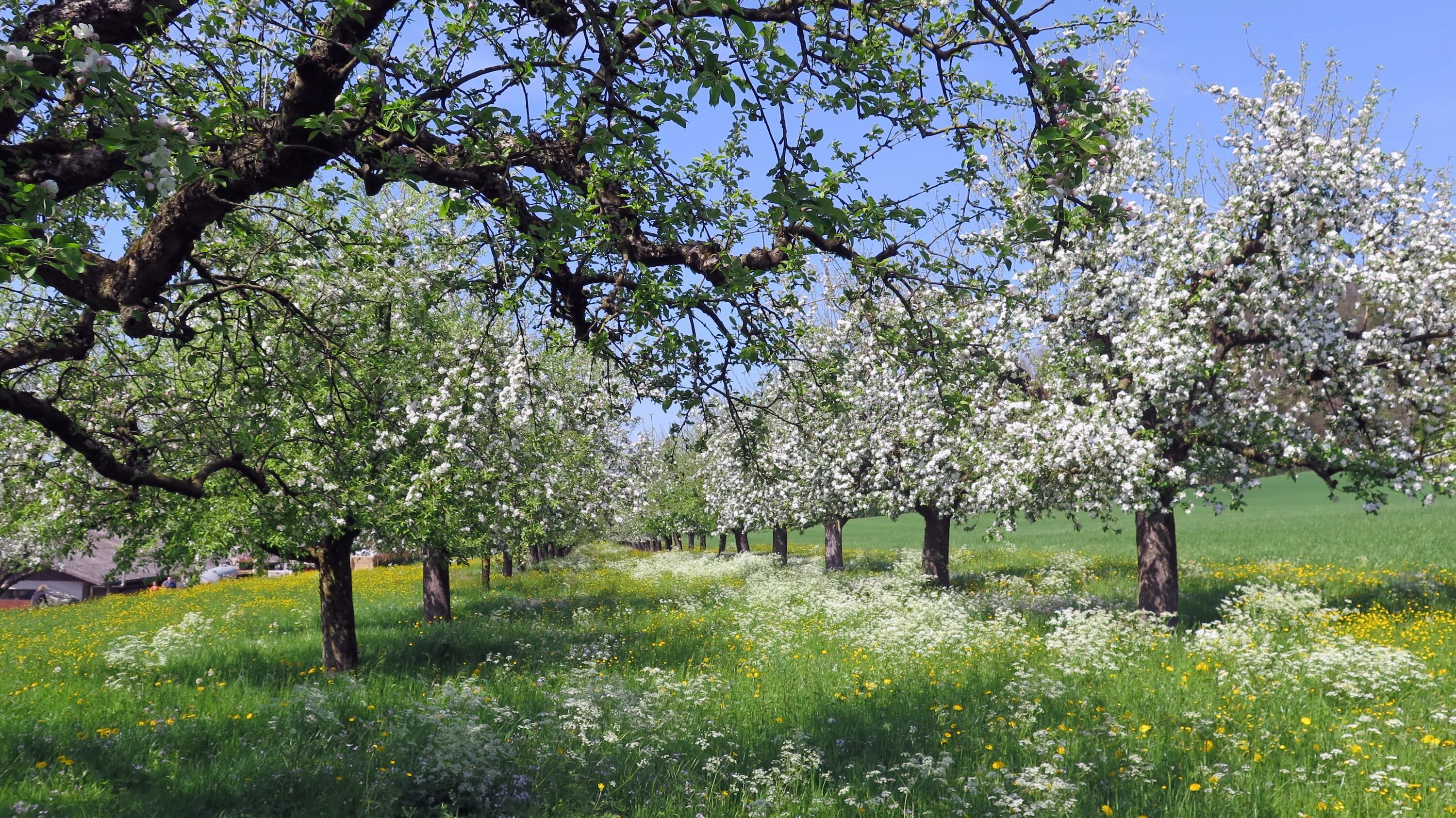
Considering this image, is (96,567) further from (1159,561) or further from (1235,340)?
(1235,340)

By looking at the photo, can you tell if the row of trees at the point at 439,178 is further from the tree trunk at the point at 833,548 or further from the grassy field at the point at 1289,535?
the tree trunk at the point at 833,548

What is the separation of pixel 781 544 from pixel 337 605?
32.6 m

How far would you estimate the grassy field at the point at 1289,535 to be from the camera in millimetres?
28359

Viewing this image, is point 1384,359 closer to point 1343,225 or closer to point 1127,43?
point 1343,225

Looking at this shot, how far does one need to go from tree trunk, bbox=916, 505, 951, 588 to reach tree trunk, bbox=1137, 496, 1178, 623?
795 centimetres

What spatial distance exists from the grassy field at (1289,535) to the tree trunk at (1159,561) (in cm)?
68

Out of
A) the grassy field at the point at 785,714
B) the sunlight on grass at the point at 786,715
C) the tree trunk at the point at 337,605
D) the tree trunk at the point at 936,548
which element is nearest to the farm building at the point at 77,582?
the grassy field at the point at 785,714

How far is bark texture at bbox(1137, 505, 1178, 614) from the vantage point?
15.3 meters

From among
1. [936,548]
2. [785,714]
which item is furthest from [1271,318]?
[936,548]

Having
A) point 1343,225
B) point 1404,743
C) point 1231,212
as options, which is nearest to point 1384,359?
point 1343,225

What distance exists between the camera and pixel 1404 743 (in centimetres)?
754

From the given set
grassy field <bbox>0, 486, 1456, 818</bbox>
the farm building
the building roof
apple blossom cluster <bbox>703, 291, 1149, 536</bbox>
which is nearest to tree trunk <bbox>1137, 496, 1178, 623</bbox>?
grassy field <bbox>0, 486, 1456, 818</bbox>

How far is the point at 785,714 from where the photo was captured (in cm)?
952

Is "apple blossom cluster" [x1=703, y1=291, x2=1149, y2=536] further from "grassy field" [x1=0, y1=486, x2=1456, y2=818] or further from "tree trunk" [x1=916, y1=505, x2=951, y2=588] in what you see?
"grassy field" [x1=0, y1=486, x2=1456, y2=818]
